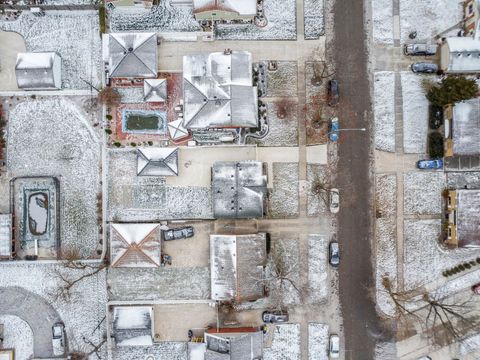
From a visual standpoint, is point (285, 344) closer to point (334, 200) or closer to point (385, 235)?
point (385, 235)

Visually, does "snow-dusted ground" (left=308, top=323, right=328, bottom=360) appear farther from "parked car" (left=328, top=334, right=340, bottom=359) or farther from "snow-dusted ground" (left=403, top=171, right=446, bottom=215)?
"snow-dusted ground" (left=403, top=171, right=446, bottom=215)

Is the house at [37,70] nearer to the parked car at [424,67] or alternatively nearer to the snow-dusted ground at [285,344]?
the snow-dusted ground at [285,344]

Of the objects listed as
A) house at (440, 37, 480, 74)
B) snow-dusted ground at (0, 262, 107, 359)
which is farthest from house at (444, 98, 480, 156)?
snow-dusted ground at (0, 262, 107, 359)

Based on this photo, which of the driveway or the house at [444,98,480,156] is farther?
the driveway

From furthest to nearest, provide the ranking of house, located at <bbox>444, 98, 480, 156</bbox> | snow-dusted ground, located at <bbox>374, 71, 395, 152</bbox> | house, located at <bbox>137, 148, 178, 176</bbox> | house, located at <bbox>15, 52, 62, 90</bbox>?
snow-dusted ground, located at <bbox>374, 71, 395, 152</bbox> → house, located at <bbox>137, 148, 178, 176</bbox> → house, located at <bbox>15, 52, 62, 90</bbox> → house, located at <bbox>444, 98, 480, 156</bbox>

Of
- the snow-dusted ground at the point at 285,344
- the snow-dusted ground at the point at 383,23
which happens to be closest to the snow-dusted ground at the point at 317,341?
the snow-dusted ground at the point at 285,344

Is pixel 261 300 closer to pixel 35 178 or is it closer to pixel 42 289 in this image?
pixel 42 289
